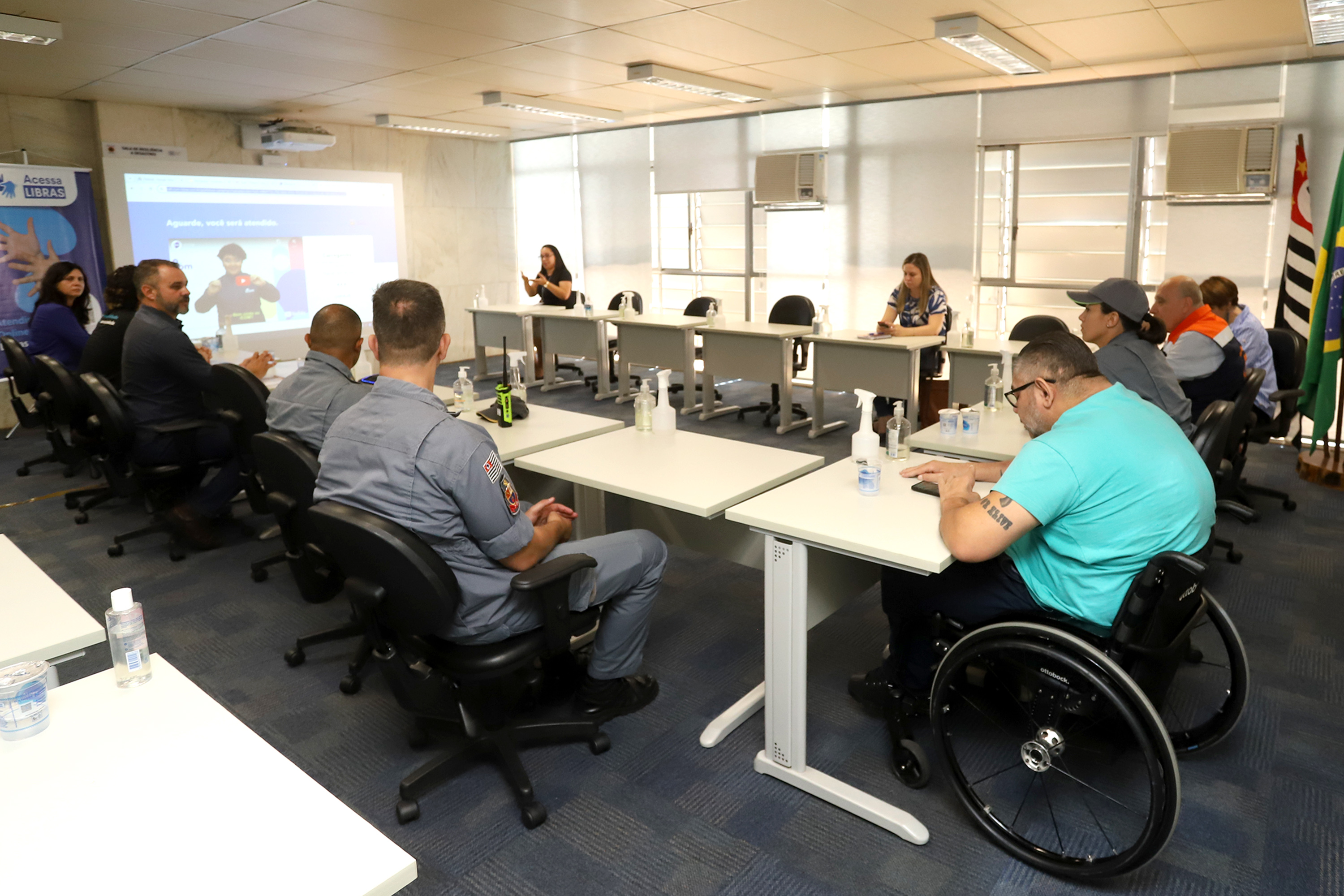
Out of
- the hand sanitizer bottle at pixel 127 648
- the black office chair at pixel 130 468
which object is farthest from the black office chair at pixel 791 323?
the hand sanitizer bottle at pixel 127 648

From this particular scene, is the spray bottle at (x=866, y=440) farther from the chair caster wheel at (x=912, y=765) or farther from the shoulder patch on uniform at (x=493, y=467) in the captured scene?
the shoulder patch on uniform at (x=493, y=467)

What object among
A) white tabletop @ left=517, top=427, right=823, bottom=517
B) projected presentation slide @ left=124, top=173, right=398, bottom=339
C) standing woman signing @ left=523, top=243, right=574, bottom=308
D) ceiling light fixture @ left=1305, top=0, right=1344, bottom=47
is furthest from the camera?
standing woman signing @ left=523, top=243, right=574, bottom=308

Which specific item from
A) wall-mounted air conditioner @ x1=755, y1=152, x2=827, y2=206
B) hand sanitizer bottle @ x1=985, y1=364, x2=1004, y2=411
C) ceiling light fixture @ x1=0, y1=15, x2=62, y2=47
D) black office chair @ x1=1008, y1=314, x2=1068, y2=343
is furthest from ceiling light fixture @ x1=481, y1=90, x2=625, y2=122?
hand sanitizer bottle @ x1=985, y1=364, x2=1004, y2=411

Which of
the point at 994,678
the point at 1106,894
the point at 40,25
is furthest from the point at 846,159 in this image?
the point at 1106,894

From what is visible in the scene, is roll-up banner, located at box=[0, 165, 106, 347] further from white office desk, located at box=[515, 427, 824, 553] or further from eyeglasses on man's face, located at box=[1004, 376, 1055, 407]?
eyeglasses on man's face, located at box=[1004, 376, 1055, 407]

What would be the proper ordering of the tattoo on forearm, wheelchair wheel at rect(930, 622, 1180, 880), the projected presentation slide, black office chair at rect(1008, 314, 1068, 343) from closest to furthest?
wheelchair wheel at rect(930, 622, 1180, 880)
the tattoo on forearm
black office chair at rect(1008, 314, 1068, 343)
the projected presentation slide

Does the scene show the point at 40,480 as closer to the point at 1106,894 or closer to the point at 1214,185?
the point at 1106,894

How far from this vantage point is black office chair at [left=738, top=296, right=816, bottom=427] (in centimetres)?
665

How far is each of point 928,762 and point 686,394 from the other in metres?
4.88

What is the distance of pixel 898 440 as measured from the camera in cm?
271

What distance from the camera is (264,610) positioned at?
3402 millimetres

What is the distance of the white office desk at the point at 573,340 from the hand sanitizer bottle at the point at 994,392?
4.39 m

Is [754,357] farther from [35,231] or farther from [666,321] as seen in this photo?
[35,231]

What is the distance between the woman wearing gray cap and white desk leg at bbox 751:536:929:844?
1603mm
